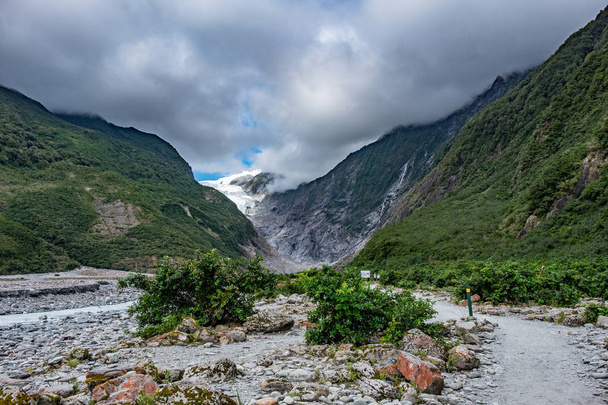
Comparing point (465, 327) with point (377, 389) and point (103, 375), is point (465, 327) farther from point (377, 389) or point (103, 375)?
point (103, 375)

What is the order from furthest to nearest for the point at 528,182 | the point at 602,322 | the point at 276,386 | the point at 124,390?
the point at 528,182, the point at 602,322, the point at 276,386, the point at 124,390

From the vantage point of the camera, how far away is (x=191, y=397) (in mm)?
4598

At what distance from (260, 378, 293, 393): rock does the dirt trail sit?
328cm

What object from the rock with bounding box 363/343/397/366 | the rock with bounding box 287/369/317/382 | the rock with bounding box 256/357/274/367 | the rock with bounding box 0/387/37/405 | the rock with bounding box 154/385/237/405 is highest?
the rock with bounding box 0/387/37/405

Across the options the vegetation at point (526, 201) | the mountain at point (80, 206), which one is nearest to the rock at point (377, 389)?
the vegetation at point (526, 201)

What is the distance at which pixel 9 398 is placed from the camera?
4531 mm

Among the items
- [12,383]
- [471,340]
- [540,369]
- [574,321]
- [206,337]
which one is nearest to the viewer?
[12,383]

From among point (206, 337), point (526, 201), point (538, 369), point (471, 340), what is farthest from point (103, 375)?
point (526, 201)

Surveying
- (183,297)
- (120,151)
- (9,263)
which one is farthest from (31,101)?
(183,297)

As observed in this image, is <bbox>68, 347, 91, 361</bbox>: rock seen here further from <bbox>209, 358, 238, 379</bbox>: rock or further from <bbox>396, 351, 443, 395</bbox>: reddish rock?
<bbox>396, 351, 443, 395</bbox>: reddish rock

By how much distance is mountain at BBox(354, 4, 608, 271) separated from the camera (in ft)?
117

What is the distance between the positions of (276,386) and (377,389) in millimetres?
1705

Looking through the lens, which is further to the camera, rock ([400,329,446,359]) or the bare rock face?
the bare rock face

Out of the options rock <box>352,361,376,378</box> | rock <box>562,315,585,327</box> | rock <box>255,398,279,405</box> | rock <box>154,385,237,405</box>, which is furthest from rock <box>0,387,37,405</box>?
rock <box>562,315,585,327</box>
